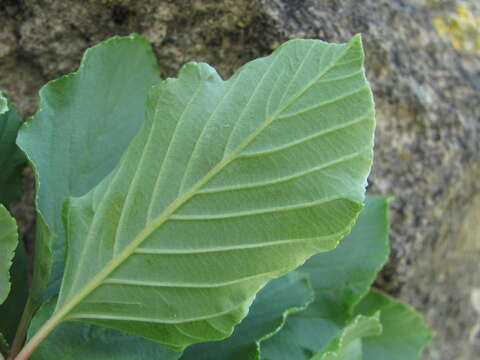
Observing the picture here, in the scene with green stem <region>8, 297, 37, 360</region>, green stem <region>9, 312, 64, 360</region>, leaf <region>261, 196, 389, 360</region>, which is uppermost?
green stem <region>9, 312, 64, 360</region>

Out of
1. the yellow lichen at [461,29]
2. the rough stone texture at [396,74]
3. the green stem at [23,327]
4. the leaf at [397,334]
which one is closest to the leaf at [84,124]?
the green stem at [23,327]

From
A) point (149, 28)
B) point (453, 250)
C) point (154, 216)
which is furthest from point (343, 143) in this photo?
point (453, 250)

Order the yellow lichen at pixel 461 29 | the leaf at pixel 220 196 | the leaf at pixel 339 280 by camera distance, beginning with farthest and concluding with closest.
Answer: the yellow lichen at pixel 461 29 < the leaf at pixel 339 280 < the leaf at pixel 220 196

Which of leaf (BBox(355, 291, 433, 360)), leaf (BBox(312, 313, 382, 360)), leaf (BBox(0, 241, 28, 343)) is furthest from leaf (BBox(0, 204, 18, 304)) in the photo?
leaf (BBox(355, 291, 433, 360))

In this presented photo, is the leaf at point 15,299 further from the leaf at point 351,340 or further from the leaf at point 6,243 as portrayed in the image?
the leaf at point 351,340

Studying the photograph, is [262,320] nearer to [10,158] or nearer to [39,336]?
[39,336]

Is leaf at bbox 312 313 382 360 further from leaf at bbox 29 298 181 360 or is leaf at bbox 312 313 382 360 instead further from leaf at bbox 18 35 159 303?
leaf at bbox 18 35 159 303
